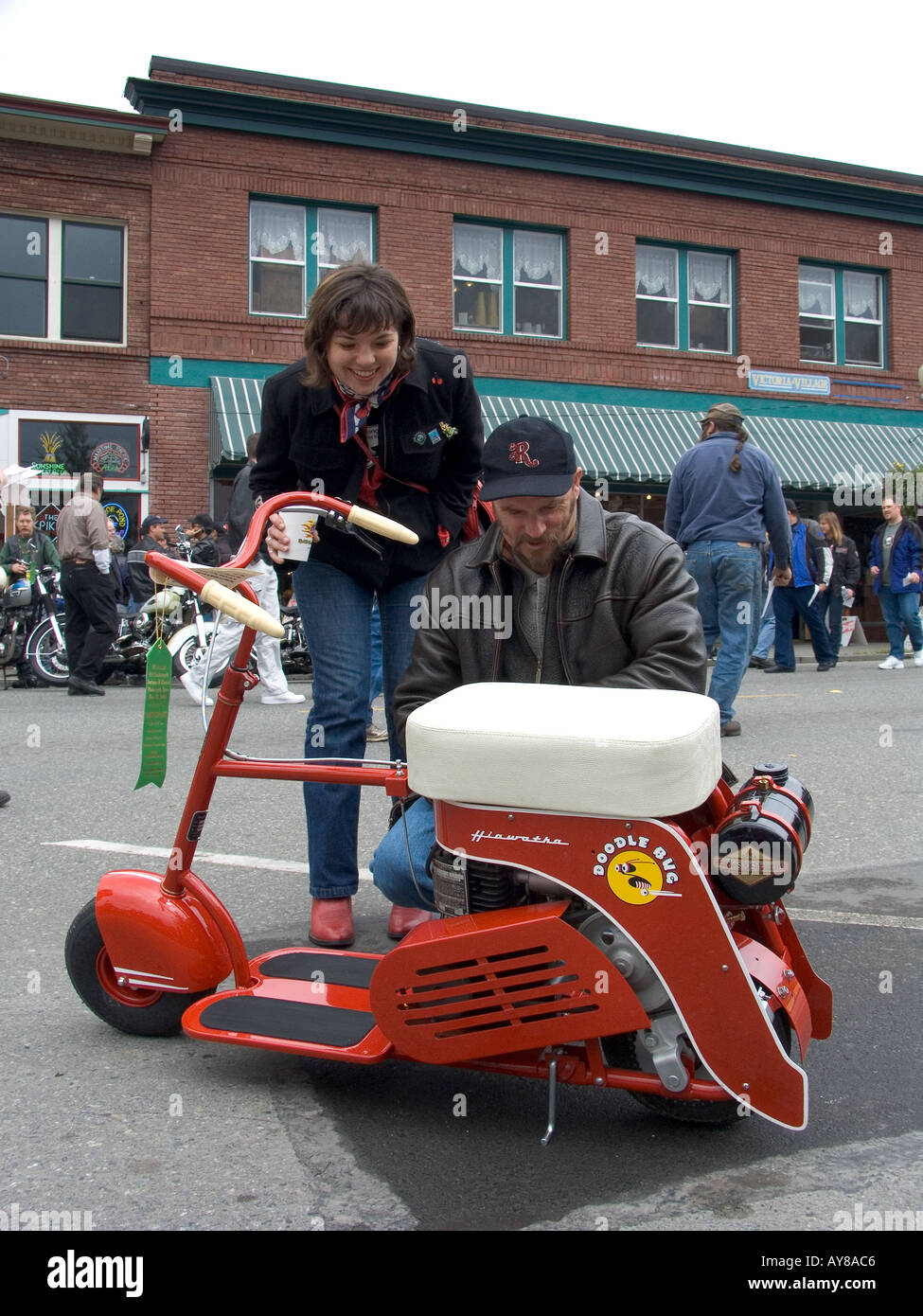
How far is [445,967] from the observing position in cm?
245

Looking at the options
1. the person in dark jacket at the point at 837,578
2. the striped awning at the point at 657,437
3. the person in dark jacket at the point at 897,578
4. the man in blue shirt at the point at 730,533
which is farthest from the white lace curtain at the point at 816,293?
the man in blue shirt at the point at 730,533

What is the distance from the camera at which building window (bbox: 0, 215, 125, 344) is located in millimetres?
17391

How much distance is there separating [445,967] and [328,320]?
72.0 inches

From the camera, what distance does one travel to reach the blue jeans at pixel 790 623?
42.2ft

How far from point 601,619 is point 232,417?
594 inches

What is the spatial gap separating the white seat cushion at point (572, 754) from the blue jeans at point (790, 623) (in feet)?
35.5

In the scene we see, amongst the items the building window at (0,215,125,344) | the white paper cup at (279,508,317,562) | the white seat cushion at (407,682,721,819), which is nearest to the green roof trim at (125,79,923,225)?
the building window at (0,215,125,344)

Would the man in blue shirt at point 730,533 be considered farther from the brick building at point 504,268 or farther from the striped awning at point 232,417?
the brick building at point 504,268

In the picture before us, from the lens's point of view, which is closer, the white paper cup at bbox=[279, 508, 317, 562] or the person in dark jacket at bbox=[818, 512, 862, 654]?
the white paper cup at bbox=[279, 508, 317, 562]

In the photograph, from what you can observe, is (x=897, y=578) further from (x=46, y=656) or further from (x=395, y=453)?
(x=395, y=453)

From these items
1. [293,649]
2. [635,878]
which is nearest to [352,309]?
[635,878]

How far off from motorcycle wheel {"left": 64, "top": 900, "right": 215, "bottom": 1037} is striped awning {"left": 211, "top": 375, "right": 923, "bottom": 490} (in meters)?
14.2

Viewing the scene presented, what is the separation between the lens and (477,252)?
773 inches

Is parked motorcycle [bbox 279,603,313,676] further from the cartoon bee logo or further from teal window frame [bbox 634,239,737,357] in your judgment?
teal window frame [bbox 634,239,737,357]
